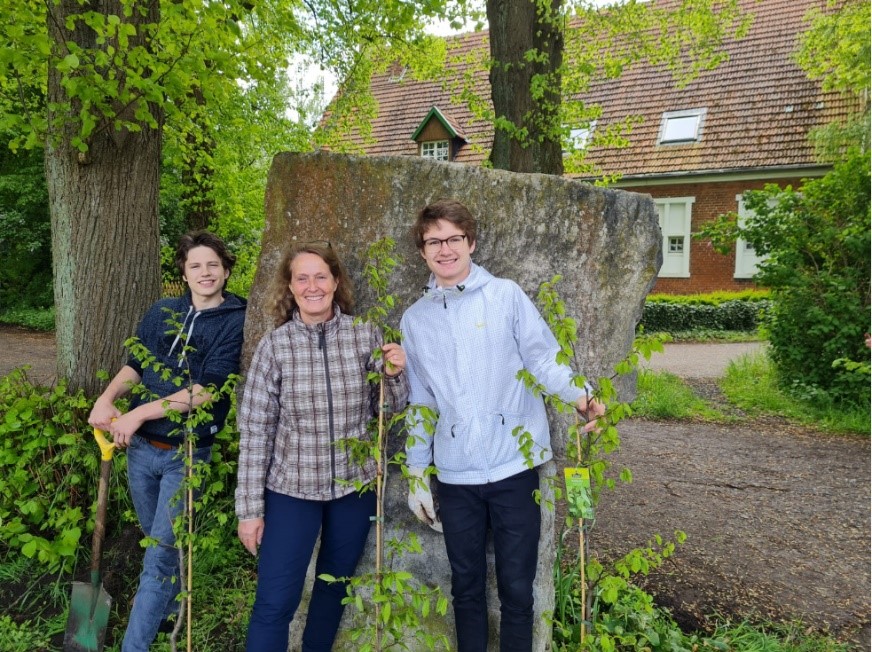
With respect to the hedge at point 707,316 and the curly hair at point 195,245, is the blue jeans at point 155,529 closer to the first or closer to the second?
the curly hair at point 195,245

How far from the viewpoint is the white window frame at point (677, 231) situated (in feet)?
57.3

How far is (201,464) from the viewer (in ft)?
8.97

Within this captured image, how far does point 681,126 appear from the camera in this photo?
17.1 m

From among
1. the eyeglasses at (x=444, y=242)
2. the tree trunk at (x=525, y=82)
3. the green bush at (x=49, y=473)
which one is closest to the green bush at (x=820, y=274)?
the tree trunk at (x=525, y=82)

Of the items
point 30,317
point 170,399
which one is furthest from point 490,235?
point 30,317

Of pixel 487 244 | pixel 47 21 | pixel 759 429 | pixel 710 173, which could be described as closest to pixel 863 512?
pixel 759 429

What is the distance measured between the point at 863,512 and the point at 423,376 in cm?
410

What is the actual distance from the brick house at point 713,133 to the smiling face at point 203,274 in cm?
1359

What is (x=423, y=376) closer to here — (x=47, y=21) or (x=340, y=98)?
(x=47, y=21)

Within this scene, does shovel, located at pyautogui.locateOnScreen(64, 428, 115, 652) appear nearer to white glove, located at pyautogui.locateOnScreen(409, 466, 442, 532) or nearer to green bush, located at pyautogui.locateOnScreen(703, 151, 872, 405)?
white glove, located at pyautogui.locateOnScreen(409, 466, 442, 532)

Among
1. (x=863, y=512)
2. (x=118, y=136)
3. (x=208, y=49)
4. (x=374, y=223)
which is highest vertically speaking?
(x=208, y=49)

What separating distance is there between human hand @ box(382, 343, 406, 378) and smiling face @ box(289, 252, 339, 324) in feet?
1.01

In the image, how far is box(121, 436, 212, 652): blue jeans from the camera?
2797 mm

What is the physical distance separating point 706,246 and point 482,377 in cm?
1653
